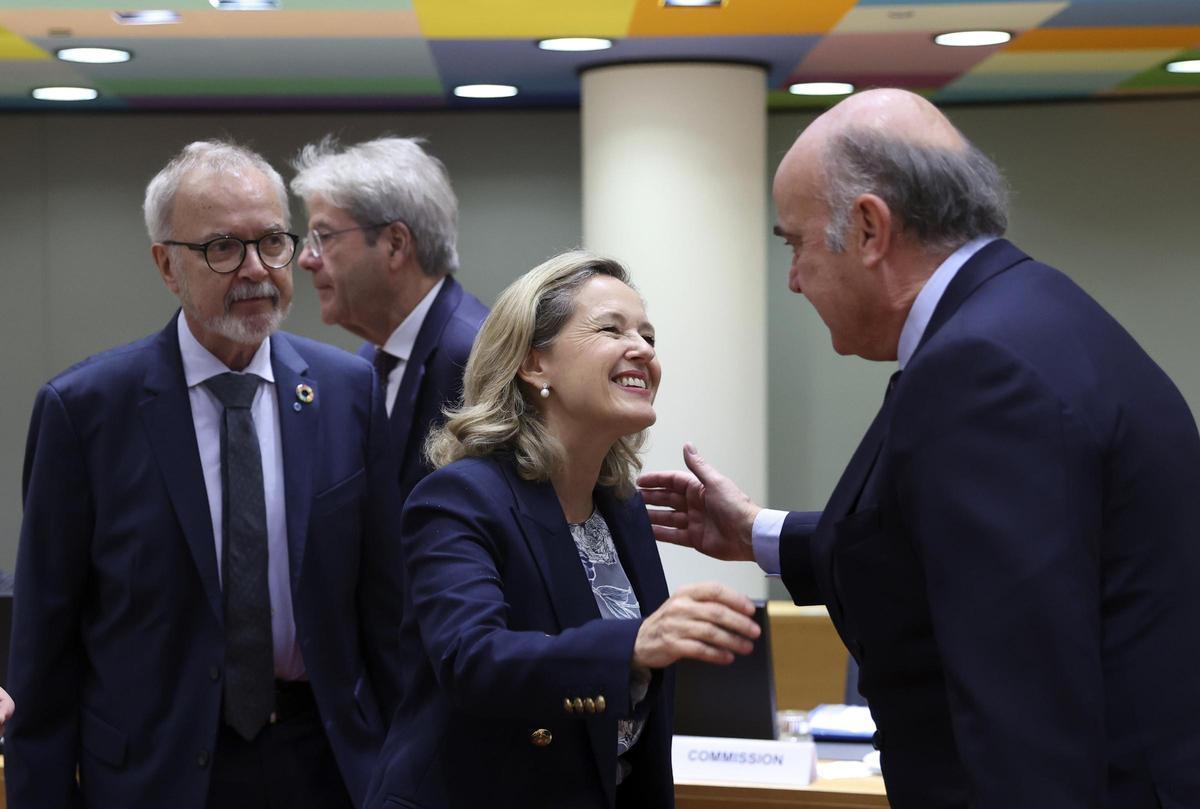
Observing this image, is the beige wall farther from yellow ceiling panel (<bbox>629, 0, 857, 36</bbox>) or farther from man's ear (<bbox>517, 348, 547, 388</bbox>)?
man's ear (<bbox>517, 348, 547, 388</bbox>)

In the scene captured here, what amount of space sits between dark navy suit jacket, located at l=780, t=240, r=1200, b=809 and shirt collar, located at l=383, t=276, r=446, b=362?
90.4 inches

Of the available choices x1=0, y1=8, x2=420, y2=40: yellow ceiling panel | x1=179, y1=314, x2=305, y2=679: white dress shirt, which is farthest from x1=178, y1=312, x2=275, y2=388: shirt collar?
x1=0, y1=8, x2=420, y2=40: yellow ceiling panel

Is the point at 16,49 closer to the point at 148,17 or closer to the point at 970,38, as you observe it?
the point at 148,17

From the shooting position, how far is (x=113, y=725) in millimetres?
2600

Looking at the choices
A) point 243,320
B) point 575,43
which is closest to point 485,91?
point 575,43

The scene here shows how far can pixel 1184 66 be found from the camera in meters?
5.94

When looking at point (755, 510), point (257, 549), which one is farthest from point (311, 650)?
point (755, 510)

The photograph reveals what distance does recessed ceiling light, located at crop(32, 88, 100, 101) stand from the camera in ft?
20.0

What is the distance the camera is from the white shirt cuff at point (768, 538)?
8.36 ft

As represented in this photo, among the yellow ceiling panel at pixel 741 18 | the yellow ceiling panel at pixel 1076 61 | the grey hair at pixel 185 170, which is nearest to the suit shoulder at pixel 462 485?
the grey hair at pixel 185 170

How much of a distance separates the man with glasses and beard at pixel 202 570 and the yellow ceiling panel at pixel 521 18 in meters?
2.01

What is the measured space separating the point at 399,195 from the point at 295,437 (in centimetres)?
138

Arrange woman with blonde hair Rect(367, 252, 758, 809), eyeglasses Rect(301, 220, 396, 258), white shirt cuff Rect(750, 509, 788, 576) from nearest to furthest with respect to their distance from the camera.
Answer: woman with blonde hair Rect(367, 252, 758, 809) < white shirt cuff Rect(750, 509, 788, 576) < eyeglasses Rect(301, 220, 396, 258)

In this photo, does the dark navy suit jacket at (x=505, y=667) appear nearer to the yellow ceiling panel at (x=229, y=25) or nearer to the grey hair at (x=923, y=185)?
the grey hair at (x=923, y=185)
